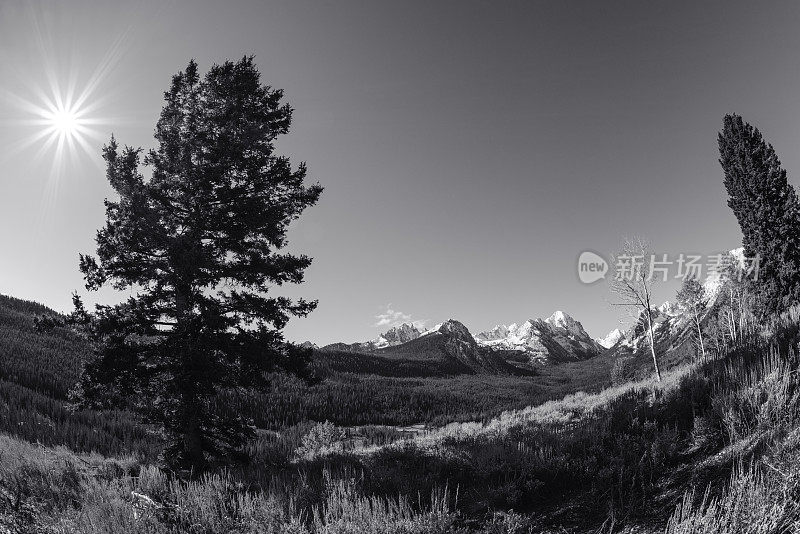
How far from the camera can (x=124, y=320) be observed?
8.71 meters

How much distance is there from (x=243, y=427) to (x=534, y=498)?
7.74 m

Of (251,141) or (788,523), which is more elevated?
(251,141)

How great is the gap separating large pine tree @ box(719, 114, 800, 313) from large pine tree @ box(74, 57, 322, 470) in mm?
34471

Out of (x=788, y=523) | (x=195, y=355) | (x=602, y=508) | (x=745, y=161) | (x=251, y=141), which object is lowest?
(x=602, y=508)

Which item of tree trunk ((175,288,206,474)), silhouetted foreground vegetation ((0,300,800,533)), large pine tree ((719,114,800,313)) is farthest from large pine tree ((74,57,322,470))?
large pine tree ((719,114,800,313))

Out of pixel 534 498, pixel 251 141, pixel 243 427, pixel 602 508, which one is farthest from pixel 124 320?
pixel 602 508

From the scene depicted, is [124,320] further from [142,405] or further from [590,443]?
[590,443]

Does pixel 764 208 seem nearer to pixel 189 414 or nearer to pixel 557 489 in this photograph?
pixel 557 489

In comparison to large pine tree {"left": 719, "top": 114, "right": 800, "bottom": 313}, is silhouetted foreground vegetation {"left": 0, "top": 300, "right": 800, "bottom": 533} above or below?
below

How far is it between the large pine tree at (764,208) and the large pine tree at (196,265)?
3447cm

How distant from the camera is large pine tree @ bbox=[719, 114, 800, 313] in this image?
28.2m

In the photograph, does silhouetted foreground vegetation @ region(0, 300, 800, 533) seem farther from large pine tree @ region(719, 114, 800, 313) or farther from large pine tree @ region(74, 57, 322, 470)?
large pine tree @ region(719, 114, 800, 313)

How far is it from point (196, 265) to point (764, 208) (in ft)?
136

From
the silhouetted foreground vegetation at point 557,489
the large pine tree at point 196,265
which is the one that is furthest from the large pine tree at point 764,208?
the large pine tree at point 196,265
